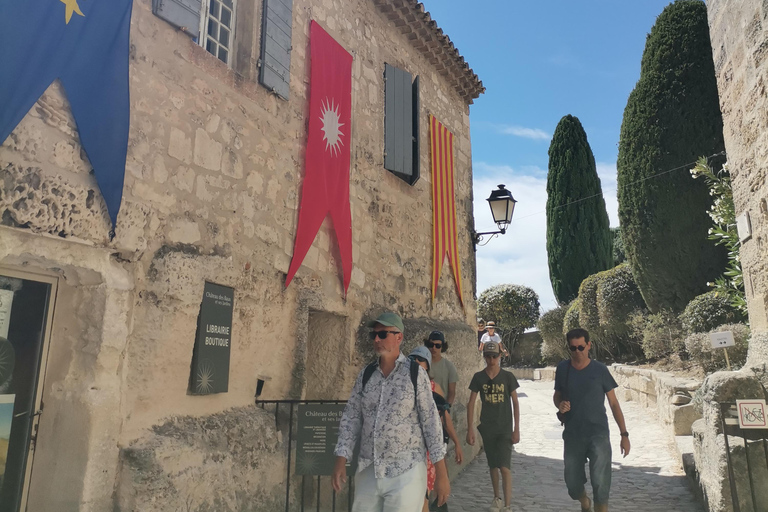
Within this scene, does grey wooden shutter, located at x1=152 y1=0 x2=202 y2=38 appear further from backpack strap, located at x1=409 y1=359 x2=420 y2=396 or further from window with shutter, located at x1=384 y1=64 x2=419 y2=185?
window with shutter, located at x1=384 y1=64 x2=419 y2=185

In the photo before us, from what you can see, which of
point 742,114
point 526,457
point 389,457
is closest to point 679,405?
point 526,457

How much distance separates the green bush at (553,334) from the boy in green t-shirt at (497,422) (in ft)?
43.2

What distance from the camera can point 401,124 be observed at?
705cm

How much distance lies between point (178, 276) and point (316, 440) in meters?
1.62

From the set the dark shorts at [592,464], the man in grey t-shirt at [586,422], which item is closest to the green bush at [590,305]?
the man in grey t-shirt at [586,422]

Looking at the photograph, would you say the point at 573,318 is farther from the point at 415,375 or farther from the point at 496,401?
the point at 415,375

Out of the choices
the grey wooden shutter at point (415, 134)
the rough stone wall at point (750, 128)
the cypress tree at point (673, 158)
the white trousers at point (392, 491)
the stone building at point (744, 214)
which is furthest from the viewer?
the cypress tree at point (673, 158)

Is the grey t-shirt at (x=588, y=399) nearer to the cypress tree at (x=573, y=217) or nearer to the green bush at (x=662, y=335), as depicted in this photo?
the green bush at (x=662, y=335)

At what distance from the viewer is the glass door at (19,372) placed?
2.95 meters

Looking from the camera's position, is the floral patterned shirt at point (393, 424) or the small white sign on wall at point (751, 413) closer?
the floral patterned shirt at point (393, 424)

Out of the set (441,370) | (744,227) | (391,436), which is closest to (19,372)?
(391,436)

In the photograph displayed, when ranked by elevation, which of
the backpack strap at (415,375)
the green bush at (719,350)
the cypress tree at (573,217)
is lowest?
the backpack strap at (415,375)

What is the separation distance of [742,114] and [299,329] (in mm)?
4638

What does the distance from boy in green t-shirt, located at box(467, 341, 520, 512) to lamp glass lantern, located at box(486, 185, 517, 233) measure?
11.1 ft
